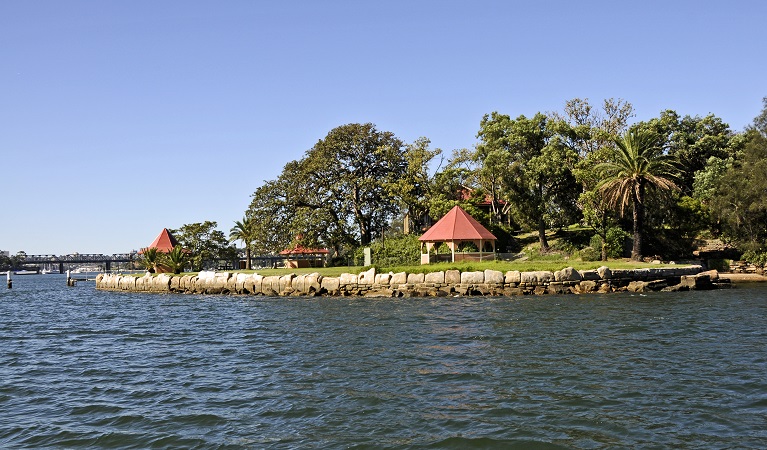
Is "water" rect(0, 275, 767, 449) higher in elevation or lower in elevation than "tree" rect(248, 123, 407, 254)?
lower

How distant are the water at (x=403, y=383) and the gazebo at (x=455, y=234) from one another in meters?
23.7

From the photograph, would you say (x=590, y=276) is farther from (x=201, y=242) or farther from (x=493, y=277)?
(x=201, y=242)

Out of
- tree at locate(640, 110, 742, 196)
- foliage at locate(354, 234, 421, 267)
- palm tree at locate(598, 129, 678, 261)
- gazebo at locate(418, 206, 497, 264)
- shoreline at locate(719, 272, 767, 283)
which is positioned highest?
tree at locate(640, 110, 742, 196)

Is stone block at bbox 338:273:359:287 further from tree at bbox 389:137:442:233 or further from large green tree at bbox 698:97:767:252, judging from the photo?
large green tree at bbox 698:97:767:252

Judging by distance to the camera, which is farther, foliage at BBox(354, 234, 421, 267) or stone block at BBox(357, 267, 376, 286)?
foliage at BBox(354, 234, 421, 267)

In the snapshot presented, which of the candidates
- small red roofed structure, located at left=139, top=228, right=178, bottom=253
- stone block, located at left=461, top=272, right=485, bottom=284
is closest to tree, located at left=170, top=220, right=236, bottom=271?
small red roofed structure, located at left=139, top=228, right=178, bottom=253

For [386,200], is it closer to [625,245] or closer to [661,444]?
[625,245]

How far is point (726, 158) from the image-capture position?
5825 centimetres

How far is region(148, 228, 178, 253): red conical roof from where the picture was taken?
7012 cm

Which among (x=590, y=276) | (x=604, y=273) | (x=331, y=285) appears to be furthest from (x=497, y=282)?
(x=331, y=285)

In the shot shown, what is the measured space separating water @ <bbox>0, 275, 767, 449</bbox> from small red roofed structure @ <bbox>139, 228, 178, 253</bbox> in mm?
45097

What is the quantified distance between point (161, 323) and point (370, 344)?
44.1 ft

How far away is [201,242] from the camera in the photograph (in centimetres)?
7019

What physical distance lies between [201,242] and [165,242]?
4365 millimetres
